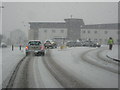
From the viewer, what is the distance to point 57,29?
97125mm

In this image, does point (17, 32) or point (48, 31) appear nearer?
point (48, 31)

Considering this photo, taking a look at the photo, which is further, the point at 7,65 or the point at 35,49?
the point at 35,49

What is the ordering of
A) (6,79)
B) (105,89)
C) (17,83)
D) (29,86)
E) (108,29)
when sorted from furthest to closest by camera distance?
(108,29)
(6,79)
(17,83)
(29,86)
(105,89)

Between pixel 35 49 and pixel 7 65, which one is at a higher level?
pixel 35 49

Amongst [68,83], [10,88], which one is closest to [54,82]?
[68,83]

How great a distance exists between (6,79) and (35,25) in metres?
92.1

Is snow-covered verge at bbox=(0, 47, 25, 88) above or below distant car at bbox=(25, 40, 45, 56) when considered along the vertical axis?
below

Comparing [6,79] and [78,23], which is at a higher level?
[78,23]

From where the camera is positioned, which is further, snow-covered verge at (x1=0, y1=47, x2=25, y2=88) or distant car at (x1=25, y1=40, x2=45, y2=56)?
distant car at (x1=25, y1=40, x2=45, y2=56)

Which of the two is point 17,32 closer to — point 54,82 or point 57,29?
point 57,29

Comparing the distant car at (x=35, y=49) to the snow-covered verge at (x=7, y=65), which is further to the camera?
the distant car at (x=35, y=49)

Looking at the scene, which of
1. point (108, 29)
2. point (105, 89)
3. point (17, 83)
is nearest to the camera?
point (105, 89)

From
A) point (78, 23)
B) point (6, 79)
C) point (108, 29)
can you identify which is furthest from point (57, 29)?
point (6, 79)

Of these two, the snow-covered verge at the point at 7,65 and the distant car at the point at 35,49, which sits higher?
the distant car at the point at 35,49
